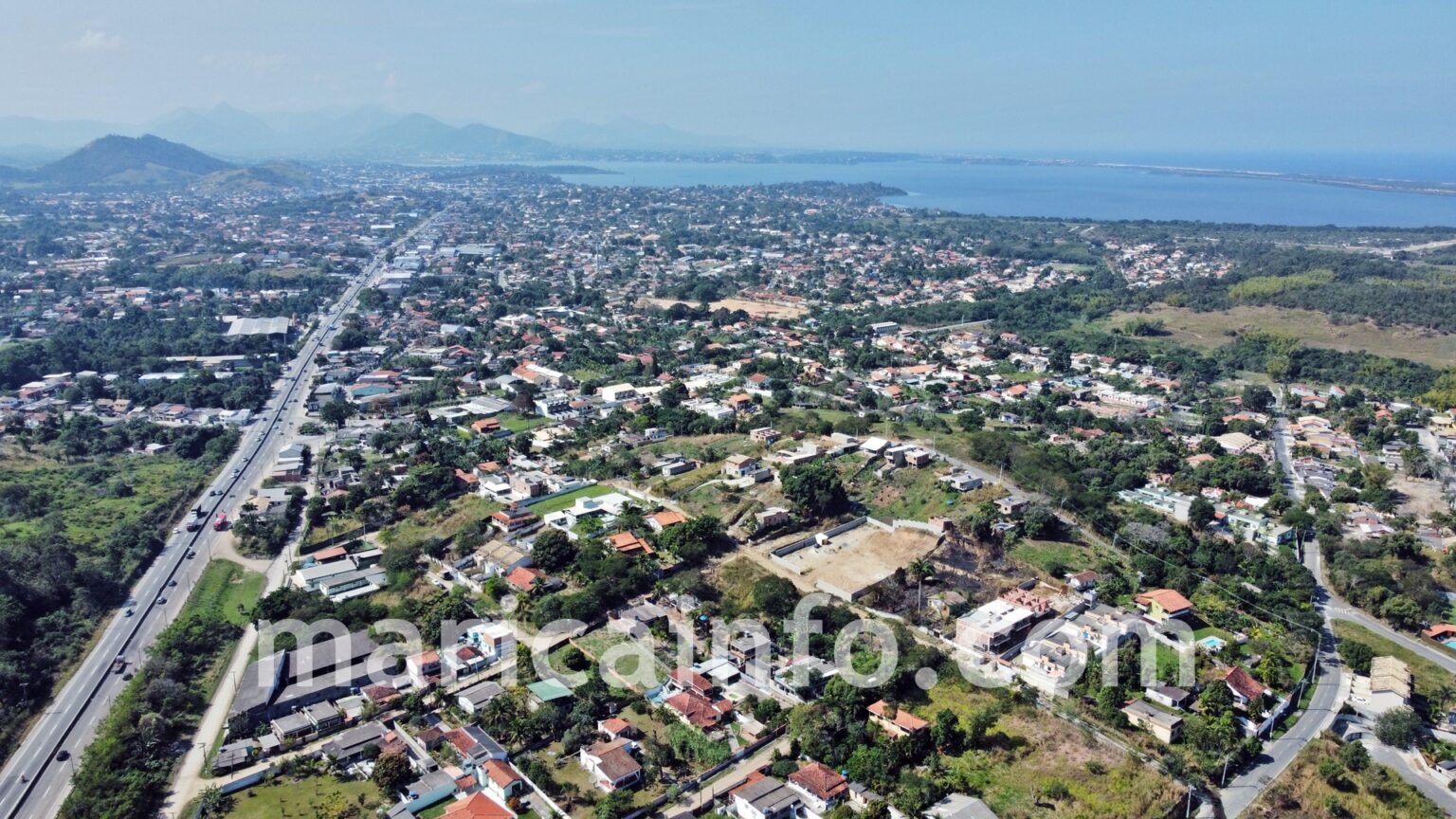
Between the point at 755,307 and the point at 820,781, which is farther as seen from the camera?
the point at 755,307

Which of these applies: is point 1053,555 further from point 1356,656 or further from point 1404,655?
point 1404,655

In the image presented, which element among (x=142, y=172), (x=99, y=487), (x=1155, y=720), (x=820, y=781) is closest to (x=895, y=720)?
(x=820, y=781)

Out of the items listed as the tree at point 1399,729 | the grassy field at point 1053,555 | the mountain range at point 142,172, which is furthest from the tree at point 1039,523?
the mountain range at point 142,172

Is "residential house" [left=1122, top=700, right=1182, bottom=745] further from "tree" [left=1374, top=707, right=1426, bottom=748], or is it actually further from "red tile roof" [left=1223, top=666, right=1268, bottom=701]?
"tree" [left=1374, top=707, right=1426, bottom=748]

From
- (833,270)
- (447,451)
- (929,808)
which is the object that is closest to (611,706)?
(929,808)

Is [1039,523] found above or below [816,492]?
below

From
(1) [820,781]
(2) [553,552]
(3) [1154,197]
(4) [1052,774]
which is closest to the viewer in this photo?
(1) [820,781]

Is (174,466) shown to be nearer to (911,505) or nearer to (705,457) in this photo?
(705,457)
